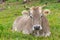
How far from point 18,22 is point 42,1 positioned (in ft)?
53.5

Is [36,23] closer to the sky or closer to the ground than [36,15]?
closer to the ground

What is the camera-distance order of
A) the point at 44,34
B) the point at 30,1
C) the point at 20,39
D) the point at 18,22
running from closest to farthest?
1. the point at 20,39
2. the point at 44,34
3. the point at 18,22
4. the point at 30,1

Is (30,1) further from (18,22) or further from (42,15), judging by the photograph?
(42,15)

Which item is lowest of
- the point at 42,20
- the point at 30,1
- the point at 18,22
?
the point at 30,1

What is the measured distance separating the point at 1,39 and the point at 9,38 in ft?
1.27

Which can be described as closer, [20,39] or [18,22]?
[20,39]

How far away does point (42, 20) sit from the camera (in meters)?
9.38

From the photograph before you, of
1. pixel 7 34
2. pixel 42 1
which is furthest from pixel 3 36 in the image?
pixel 42 1

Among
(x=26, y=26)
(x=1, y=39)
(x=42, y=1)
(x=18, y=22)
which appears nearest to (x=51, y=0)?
(x=42, y=1)

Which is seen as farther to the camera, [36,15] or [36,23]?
[36,15]

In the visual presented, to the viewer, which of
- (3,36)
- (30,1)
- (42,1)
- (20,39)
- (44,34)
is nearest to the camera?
(20,39)

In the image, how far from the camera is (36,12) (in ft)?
29.3

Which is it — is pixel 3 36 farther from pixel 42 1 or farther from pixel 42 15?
pixel 42 1

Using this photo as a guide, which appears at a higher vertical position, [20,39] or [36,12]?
[36,12]
